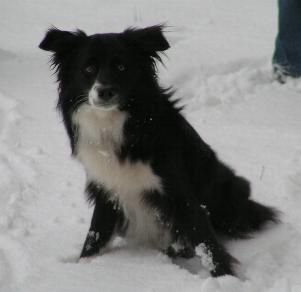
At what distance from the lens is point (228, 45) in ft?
23.8

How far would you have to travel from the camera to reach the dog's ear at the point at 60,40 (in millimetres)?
3311

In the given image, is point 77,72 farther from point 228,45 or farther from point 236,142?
point 228,45

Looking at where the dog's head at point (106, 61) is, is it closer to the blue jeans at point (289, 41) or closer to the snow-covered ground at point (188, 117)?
the snow-covered ground at point (188, 117)

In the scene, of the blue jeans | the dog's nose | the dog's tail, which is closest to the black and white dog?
the dog's nose

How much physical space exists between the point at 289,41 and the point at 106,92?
12.4 ft

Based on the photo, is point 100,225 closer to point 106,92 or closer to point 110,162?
point 110,162

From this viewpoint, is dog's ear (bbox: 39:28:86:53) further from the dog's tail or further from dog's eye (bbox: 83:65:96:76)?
the dog's tail

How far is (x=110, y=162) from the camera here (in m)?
3.38

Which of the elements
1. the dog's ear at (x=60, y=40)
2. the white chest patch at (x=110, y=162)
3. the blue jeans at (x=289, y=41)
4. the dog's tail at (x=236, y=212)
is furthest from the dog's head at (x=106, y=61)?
the blue jeans at (x=289, y=41)

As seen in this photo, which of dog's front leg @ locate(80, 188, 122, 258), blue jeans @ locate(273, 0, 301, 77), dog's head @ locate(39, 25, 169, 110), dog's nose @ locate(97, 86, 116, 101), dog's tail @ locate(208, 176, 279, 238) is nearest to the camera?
dog's nose @ locate(97, 86, 116, 101)

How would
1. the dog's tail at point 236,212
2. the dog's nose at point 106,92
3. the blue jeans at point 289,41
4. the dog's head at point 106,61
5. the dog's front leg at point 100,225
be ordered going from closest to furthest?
the dog's nose at point 106,92 → the dog's head at point 106,61 → the dog's front leg at point 100,225 → the dog's tail at point 236,212 → the blue jeans at point 289,41

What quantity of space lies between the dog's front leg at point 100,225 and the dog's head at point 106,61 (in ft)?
Answer: 2.38

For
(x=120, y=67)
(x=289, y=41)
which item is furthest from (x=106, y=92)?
(x=289, y=41)

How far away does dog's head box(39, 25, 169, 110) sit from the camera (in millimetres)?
3246
